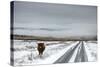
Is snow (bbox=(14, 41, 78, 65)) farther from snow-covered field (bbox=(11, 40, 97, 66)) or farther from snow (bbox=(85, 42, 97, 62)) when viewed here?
snow (bbox=(85, 42, 97, 62))

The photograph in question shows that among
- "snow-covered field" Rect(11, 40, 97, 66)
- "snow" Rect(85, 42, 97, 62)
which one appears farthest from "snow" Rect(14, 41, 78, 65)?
"snow" Rect(85, 42, 97, 62)

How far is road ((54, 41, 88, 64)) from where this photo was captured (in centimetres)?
170

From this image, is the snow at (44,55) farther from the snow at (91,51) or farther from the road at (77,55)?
the snow at (91,51)

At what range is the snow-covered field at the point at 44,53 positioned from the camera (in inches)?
61.1

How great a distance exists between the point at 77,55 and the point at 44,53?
1.03 feet

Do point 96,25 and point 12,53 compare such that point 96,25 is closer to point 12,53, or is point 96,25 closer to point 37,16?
point 37,16

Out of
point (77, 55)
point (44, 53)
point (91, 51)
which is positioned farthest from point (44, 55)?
point (91, 51)

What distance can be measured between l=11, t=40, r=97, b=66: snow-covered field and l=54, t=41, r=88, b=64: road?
0.07ft

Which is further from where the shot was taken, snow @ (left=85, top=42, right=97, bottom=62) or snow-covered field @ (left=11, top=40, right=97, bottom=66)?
snow @ (left=85, top=42, right=97, bottom=62)

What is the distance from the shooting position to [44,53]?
1.64 meters

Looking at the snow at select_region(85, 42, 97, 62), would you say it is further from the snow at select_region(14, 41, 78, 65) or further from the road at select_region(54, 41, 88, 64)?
the snow at select_region(14, 41, 78, 65)

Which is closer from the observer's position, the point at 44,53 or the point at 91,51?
the point at 44,53

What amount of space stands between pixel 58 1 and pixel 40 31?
31cm

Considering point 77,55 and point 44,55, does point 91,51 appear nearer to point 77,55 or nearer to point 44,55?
point 77,55
